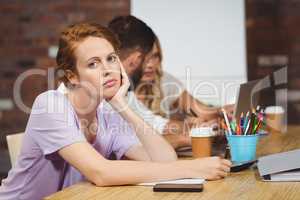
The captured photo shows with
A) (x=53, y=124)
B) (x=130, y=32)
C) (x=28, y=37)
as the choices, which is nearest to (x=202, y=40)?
(x=130, y=32)

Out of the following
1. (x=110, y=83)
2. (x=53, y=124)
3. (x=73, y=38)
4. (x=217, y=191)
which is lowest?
(x=217, y=191)

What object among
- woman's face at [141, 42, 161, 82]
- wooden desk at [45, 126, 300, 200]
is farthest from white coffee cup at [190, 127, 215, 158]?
woman's face at [141, 42, 161, 82]

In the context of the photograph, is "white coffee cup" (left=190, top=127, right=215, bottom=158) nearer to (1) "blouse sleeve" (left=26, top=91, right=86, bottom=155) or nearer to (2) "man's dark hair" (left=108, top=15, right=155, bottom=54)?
(1) "blouse sleeve" (left=26, top=91, right=86, bottom=155)

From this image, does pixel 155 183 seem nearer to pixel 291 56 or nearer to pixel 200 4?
pixel 200 4

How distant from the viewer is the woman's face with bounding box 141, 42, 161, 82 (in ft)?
8.70

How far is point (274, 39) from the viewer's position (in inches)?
124

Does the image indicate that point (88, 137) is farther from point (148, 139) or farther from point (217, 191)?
point (217, 191)

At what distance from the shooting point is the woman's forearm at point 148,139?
1.77m

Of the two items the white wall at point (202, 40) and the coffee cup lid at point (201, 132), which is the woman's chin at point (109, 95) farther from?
the white wall at point (202, 40)

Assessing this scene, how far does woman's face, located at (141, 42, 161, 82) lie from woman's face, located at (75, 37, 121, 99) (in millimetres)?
903

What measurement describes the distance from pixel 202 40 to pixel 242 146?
141 cm

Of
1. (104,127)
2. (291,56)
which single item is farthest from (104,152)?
(291,56)

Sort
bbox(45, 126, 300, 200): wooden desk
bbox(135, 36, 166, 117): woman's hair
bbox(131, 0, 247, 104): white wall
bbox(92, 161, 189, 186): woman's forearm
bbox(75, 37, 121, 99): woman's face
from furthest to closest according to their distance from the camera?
bbox(131, 0, 247, 104): white wall, bbox(135, 36, 166, 117): woman's hair, bbox(75, 37, 121, 99): woman's face, bbox(92, 161, 189, 186): woman's forearm, bbox(45, 126, 300, 200): wooden desk

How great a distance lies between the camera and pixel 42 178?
1.66 metres
